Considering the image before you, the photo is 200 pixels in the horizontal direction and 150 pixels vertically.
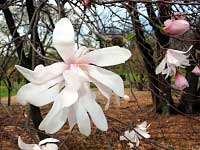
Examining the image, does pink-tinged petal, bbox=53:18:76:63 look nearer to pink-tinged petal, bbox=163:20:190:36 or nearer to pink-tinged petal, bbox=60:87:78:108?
pink-tinged petal, bbox=60:87:78:108

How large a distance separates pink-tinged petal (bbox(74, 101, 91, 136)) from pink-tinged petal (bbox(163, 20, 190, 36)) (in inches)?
16.7

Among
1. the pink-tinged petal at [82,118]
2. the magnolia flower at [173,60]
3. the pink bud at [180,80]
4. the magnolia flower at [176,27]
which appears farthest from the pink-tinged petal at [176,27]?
the pink-tinged petal at [82,118]

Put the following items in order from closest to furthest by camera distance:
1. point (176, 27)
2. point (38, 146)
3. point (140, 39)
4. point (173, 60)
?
1. point (176, 27)
2. point (38, 146)
3. point (173, 60)
4. point (140, 39)

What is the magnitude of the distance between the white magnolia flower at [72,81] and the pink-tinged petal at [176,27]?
36cm

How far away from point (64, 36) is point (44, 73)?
0.07 m

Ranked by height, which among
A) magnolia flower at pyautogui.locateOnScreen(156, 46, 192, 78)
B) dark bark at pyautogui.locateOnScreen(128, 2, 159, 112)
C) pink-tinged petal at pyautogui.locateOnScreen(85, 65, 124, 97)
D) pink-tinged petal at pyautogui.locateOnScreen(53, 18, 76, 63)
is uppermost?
pink-tinged petal at pyautogui.locateOnScreen(53, 18, 76, 63)

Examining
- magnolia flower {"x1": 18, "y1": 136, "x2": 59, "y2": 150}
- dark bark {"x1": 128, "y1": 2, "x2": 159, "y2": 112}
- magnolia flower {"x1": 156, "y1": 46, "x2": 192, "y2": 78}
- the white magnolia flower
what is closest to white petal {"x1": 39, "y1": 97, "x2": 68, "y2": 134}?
the white magnolia flower

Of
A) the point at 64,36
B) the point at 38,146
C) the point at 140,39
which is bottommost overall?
the point at 140,39

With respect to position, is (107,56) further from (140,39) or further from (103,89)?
(140,39)

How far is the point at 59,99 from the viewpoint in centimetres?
72

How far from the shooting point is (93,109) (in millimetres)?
725

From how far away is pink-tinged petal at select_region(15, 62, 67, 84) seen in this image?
734 millimetres

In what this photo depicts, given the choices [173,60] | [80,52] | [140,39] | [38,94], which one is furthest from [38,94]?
[140,39]

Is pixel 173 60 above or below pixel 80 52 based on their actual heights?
below
